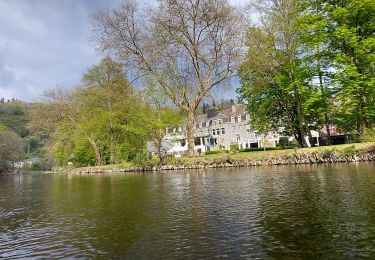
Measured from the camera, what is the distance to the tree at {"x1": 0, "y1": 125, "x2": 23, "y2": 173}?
82.8 meters

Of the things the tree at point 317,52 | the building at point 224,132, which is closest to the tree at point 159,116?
the tree at point 317,52

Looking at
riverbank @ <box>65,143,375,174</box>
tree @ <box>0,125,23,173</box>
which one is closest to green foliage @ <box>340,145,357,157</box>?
riverbank @ <box>65,143,375,174</box>

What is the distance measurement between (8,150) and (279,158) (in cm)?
7307

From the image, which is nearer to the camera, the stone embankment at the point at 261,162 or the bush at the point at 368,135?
the stone embankment at the point at 261,162

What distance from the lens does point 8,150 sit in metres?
83.6

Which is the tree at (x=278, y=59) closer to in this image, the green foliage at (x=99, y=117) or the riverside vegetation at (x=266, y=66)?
the riverside vegetation at (x=266, y=66)

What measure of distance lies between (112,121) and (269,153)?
2694cm

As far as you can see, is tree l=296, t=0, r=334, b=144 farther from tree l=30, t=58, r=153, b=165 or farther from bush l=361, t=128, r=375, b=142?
tree l=30, t=58, r=153, b=165

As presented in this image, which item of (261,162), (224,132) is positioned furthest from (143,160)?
(224,132)

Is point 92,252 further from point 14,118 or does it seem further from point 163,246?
point 14,118

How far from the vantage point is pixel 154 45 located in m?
34.5

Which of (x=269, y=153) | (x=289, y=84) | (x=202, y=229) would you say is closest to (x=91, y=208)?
(x=202, y=229)

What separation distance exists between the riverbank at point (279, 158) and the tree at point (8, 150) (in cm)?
5364

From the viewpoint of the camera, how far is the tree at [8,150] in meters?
82.8
